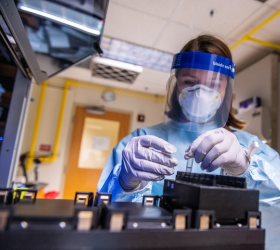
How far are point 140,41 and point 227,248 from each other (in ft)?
7.38

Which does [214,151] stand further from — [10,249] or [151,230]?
[10,249]

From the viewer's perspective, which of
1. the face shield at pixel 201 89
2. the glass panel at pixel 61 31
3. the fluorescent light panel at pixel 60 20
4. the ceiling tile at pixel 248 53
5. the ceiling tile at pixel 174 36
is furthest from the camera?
the ceiling tile at pixel 248 53

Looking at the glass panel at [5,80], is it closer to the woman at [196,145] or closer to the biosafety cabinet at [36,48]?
the biosafety cabinet at [36,48]

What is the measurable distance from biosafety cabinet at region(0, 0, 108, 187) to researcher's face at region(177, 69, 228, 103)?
0.75 metres

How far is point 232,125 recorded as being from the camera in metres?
1.12

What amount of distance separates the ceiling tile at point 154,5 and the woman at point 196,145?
0.92 m

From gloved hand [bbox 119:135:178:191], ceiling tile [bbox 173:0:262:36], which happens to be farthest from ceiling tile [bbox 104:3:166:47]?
gloved hand [bbox 119:135:178:191]

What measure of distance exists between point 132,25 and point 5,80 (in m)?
1.40

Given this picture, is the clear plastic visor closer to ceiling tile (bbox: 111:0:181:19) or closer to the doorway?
ceiling tile (bbox: 111:0:181:19)

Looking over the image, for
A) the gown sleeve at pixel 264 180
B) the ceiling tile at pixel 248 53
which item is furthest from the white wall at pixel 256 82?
the gown sleeve at pixel 264 180

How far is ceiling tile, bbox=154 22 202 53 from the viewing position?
197cm

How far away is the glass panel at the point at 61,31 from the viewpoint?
1270 millimetres

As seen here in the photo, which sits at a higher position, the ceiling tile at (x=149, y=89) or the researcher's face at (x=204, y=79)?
the ceiling tile at (x=149, y=89)

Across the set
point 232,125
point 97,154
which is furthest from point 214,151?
point 97,154
